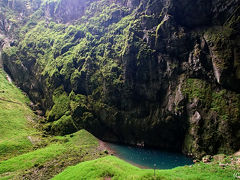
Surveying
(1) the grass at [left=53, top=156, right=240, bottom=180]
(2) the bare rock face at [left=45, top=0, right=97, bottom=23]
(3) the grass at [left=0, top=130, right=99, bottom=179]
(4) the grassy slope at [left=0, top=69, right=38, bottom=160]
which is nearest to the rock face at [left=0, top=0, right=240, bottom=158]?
(3) the grass at [left=0, top=130, right=99, bottom=179]

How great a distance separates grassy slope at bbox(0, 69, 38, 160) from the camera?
56.6m

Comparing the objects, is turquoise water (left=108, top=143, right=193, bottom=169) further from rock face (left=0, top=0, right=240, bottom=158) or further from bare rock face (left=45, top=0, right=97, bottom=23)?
bare rock face (left=45, top=0, right=97, bottom=23)

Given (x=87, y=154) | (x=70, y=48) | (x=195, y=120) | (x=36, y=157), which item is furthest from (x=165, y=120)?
(x=70, y=48)

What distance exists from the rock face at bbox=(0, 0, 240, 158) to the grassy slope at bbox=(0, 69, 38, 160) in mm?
7918

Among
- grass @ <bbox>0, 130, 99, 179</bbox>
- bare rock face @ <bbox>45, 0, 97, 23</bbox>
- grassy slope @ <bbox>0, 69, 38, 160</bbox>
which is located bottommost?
grass @ <bbox>0, 130, 99, 179</bbox>

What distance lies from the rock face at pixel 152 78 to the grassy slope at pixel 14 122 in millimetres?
7918

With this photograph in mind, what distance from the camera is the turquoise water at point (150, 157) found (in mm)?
49625

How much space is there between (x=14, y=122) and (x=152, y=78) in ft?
181

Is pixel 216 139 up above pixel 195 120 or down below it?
below

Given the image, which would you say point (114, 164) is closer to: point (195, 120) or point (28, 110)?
point (195, 120)

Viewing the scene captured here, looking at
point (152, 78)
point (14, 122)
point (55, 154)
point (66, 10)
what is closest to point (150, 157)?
point (55, 154)

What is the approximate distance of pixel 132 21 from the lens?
85.4 metres

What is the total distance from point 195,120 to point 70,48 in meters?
77.0

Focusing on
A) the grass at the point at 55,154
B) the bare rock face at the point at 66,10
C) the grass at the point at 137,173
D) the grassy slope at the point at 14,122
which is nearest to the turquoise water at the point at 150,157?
the grass at the point at 55,154
